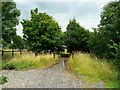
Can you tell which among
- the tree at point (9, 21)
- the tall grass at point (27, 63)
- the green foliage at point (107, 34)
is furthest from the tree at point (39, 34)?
the green foliage at point (107, 34)

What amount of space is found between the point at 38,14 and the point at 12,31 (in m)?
9.63

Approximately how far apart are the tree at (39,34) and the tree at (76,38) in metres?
2.13

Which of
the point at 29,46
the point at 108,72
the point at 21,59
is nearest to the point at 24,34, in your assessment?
the point at 29,46

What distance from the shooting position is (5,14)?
30.7m

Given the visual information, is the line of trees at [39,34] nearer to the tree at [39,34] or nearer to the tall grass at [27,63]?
the tree at [39,34]

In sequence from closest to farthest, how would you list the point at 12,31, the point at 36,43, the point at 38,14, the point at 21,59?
the point at 21,59 < the point at 12,31 < the point at 36,43 < the point at 38,14

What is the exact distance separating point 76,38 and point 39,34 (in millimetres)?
5343

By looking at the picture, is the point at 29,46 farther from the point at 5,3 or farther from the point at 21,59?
the point at 21,59

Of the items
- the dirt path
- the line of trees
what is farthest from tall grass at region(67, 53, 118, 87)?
the line of trees

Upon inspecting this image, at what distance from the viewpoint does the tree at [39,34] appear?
36.3m

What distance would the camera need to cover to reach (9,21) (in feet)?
101

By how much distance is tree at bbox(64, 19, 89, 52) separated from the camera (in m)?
39.2

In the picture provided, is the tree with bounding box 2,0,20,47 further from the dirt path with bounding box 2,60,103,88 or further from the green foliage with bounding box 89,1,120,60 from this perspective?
the dirt path with bounding box 2,60,103,88

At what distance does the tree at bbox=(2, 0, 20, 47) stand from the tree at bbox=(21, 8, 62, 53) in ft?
16.2
